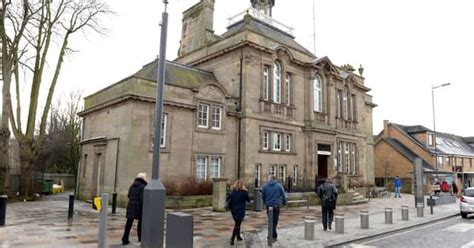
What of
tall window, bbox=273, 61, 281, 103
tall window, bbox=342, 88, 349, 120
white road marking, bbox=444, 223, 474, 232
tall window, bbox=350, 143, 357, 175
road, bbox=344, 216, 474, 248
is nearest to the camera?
road, bbox=344, 216, 474, 248

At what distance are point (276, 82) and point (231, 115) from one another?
4939 millimetres

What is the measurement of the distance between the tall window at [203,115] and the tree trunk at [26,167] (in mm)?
10669

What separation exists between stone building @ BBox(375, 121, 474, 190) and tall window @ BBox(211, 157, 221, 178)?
97.7ft

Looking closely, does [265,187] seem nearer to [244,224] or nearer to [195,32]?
[244,224]

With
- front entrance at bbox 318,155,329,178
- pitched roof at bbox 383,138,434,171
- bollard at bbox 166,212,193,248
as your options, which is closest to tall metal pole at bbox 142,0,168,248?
bollard at bbox 166,212,193,248

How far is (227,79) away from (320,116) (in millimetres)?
8347

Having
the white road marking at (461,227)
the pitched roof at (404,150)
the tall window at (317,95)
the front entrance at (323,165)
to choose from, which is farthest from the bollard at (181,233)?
the pitched roof at (404,150)

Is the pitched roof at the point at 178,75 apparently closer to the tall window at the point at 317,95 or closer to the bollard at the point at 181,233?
the tall window at the point at 317,95

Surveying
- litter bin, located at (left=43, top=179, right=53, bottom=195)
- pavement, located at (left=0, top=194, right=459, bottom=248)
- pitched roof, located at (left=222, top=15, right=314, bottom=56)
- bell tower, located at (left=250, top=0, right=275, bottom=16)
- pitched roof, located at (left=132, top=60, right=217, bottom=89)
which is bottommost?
pavement, located at (left=0, top=194, right=459, bottom=248)

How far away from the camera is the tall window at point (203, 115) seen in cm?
2173

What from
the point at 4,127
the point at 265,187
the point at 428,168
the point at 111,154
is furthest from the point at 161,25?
the point at 428,168

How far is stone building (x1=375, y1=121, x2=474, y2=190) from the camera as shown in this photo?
147ft

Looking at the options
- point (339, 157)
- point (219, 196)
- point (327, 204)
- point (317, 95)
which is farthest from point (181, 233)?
point (339, 157)

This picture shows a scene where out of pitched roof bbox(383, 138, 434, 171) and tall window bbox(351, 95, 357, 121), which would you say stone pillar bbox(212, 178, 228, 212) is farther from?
pitched roof bbox(383, 138, 434, 171)
